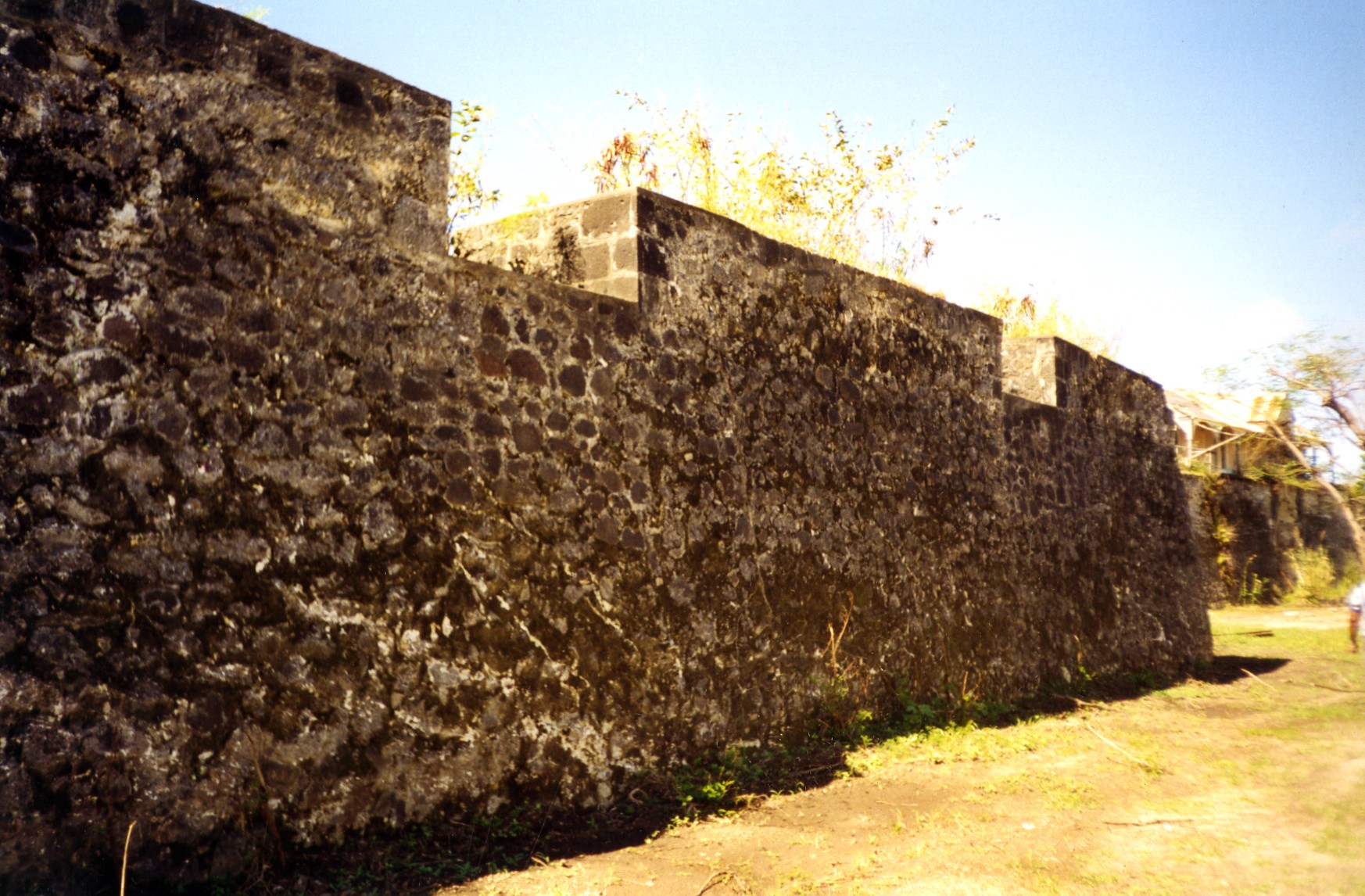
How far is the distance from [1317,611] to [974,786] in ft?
52.6

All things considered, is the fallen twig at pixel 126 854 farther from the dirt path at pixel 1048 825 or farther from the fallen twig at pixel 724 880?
the fallen twig at pixel 724 880

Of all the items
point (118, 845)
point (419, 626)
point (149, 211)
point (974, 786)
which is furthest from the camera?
point (974, 786)

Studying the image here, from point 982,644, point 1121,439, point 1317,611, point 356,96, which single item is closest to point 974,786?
point 982,644

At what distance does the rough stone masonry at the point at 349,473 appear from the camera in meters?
3.25

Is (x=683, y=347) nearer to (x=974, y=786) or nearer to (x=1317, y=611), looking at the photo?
(x=974, y=786)

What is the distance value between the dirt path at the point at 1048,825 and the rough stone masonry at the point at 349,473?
0.60 meters

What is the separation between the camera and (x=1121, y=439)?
1044cm

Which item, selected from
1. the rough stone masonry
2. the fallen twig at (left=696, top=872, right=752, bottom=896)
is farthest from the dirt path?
the rough stone masonry

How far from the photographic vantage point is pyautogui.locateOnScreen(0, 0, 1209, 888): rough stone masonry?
3252 millimetres

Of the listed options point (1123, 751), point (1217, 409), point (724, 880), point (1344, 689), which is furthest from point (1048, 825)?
point (1217, 409)

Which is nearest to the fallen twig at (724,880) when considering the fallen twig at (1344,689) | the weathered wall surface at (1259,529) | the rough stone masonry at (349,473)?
the rough stone masonry at (349,473)

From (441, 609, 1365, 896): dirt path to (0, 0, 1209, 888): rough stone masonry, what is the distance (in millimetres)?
602

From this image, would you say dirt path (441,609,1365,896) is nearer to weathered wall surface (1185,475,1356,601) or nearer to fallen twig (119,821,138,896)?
fallen twig (119,821,138,896)

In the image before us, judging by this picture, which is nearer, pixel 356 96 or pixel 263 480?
pixel 263 480
